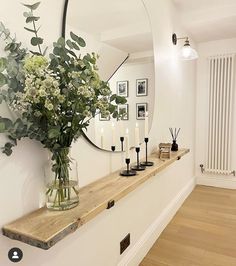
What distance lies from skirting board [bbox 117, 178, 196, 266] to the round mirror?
83 centimetres

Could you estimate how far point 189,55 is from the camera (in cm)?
270

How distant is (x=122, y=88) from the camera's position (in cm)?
175

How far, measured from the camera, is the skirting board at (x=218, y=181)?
382 centimetres

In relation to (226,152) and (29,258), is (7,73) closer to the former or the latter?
(29,258)

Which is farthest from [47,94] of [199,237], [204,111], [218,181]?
[218,181]

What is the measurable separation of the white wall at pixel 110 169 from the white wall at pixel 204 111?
0.33 metres

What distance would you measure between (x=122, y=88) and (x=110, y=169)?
58 cm

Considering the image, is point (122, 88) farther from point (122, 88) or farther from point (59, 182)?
point (59, 182)

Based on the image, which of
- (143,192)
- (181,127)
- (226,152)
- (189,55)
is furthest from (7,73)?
(226,152)

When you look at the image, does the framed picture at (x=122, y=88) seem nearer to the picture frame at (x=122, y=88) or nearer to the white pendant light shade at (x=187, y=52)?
the picture frame at (x=122, y=88)

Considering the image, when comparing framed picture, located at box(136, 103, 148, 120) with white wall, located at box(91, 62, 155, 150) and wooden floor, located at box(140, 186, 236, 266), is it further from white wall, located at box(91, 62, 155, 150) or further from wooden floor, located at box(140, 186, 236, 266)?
wooden floor, located at box(140, 186, 236, 266)

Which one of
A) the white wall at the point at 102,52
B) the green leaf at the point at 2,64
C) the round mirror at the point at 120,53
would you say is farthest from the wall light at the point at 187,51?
the green leaf at the point at 2,64

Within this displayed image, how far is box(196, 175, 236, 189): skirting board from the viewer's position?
3822 mm

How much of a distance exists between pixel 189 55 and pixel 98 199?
209 cm
